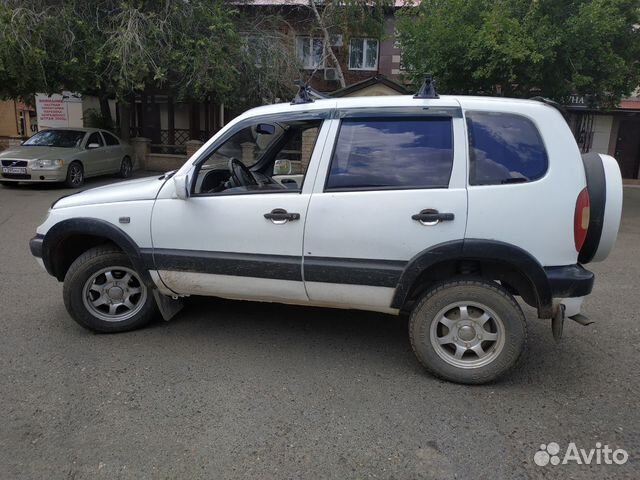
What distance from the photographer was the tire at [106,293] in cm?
414

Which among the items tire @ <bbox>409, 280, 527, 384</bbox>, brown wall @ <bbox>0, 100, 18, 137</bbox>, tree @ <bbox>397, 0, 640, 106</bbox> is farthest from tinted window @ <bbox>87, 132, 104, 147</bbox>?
brown wall @ <bbox>0, 100, 18, 137</bbox>

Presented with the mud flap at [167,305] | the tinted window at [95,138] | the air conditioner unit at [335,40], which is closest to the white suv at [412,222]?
the mud flap at [167,305]

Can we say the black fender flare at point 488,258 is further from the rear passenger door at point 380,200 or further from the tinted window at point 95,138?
the tinted window at point 95,138

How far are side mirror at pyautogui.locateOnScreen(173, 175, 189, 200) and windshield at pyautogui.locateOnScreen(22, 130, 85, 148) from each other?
11.1 m

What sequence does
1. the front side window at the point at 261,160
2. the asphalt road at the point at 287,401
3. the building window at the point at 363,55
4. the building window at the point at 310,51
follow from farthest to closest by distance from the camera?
the building window at the point at 363,55 → the building window at the point at 310,51 → the front side window at the point at 261,160 → the asphalt road at the point at 287,401

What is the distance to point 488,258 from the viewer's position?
3381mm

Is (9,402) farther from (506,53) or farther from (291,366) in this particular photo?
(506,53)

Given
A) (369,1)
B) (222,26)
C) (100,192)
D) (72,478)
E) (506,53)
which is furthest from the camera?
(369,1)

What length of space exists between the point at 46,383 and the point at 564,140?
3.81m

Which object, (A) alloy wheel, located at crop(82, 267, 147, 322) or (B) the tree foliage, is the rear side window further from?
A: (B) the tree foliage

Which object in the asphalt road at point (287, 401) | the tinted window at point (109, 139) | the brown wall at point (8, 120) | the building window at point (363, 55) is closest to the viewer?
the asphalt road at point (287, 401)

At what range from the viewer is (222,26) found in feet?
47.0

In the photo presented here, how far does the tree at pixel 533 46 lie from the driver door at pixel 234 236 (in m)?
8.14

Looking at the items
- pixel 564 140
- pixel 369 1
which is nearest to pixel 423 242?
pixel 564 140
